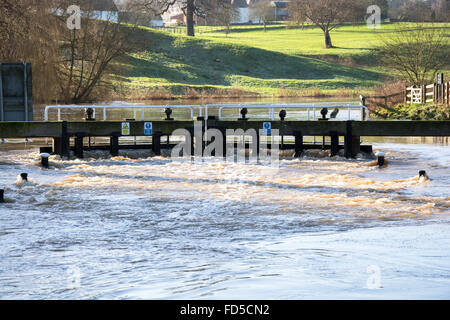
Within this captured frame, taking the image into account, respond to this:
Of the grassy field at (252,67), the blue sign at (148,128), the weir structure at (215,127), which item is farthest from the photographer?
the grassy field at (252,67)

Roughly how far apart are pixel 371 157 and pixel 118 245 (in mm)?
15420

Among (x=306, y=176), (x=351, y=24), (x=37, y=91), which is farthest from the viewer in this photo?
(x=351, y=24)

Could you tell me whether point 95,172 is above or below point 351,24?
below

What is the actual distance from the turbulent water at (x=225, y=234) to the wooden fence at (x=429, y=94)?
54.6 feet

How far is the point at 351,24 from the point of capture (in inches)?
5212

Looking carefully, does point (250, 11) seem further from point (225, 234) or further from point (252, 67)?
point (225, 234)

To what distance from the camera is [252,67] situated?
9044cm

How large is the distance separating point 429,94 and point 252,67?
52.0m

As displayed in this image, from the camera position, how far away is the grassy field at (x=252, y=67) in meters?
73.6

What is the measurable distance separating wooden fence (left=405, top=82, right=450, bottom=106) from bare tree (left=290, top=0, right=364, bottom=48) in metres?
62.4

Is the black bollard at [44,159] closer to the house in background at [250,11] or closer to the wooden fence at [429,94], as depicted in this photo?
the wooden fence at [429,94]

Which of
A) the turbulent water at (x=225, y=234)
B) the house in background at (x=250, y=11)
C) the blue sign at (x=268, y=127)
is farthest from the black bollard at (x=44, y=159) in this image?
the house in background at (x=250, y=11)
